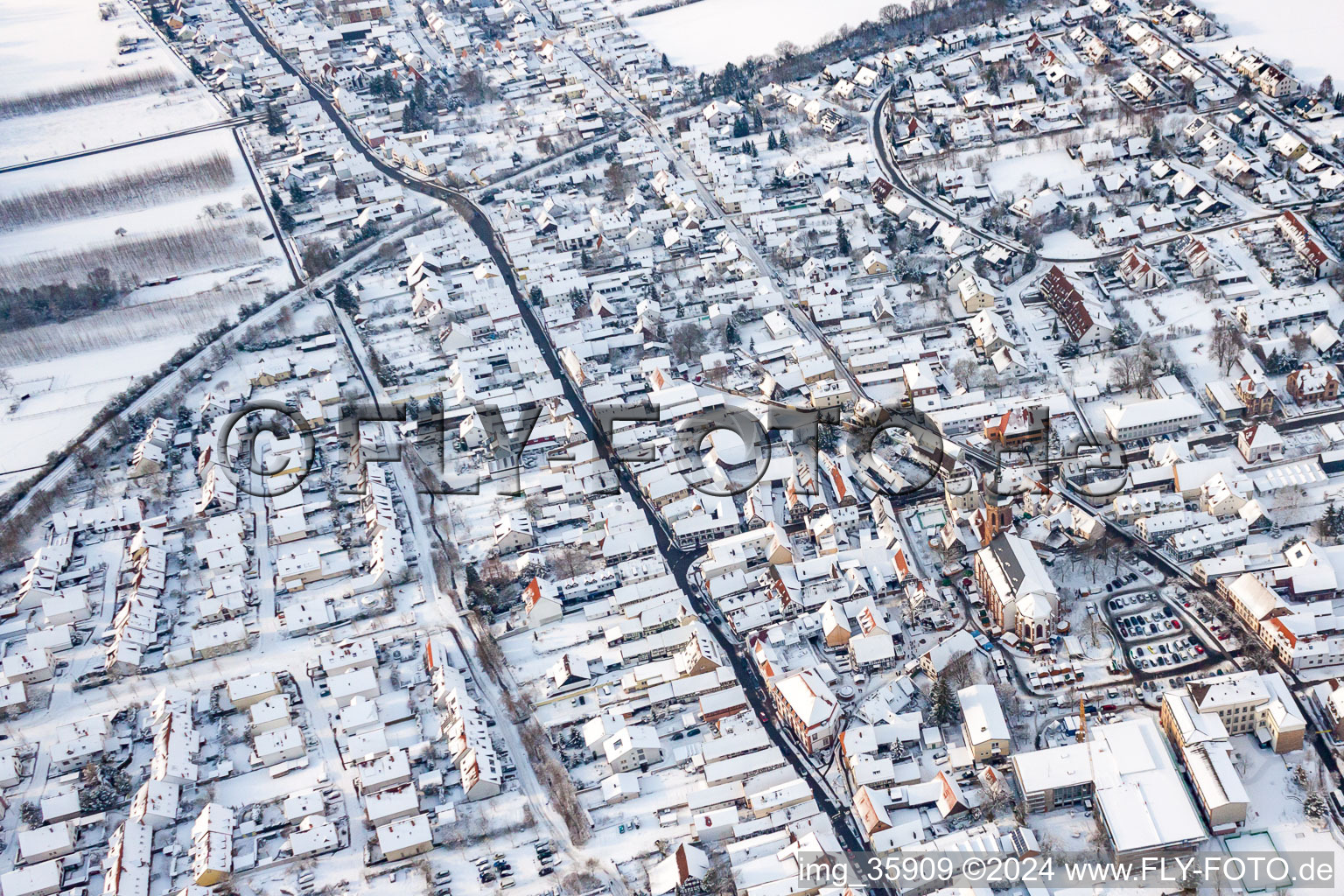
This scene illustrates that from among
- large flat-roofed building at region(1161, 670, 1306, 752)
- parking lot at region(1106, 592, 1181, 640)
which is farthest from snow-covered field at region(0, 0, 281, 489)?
large flat-roofed building at region(1161, 670, 1306, 752)

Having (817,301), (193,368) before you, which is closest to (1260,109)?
(817,301)

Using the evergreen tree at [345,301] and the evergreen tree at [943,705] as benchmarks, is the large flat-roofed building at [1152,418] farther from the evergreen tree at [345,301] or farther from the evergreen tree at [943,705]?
the evergreen tree at [345,301]

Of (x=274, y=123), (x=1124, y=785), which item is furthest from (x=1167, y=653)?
(x=274, y=123)

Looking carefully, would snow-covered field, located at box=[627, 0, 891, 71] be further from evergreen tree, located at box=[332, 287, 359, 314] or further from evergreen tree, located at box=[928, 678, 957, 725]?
evergreen tree, located at box=[928, 678, 957, 725]

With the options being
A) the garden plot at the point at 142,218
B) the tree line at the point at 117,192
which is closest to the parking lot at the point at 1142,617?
the garden plot at the point at 142,218

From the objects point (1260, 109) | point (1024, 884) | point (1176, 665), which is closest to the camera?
point (1024, 884)

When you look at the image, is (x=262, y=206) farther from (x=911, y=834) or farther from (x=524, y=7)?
(x=911, y=834)

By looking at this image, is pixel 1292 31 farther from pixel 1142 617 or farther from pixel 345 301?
pixel 345 301
